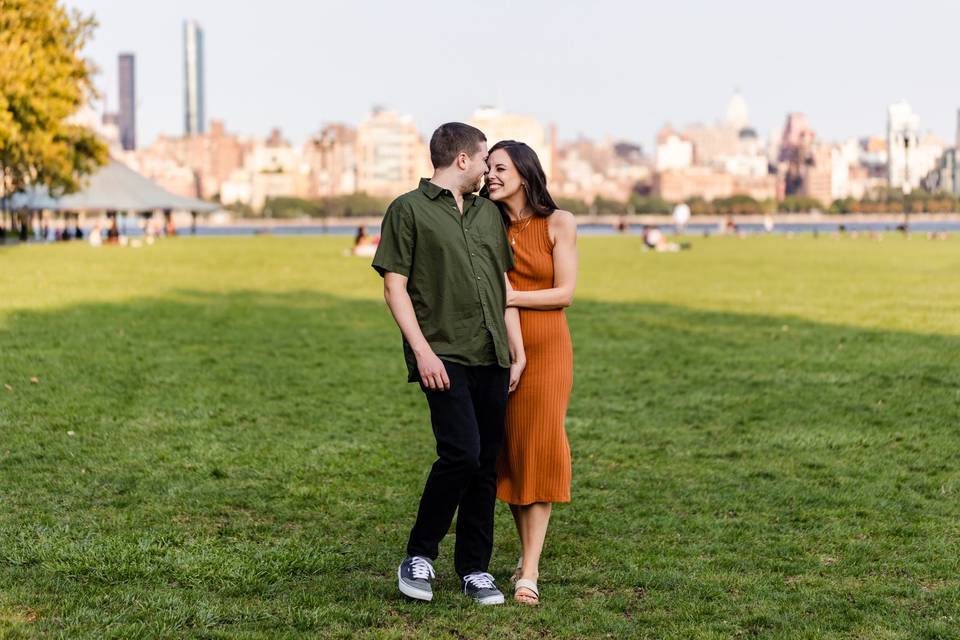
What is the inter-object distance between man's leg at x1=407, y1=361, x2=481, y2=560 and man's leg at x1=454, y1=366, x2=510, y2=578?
0.08 metres

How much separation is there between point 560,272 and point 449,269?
57cm

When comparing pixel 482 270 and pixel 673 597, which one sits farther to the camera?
pixel 673 597

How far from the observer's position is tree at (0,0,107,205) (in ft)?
110

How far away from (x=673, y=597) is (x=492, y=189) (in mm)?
2020

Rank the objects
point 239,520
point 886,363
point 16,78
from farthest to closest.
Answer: point 16,78 → point 886,363 → point 239,520

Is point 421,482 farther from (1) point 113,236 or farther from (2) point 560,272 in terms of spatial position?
(1) point 113,236

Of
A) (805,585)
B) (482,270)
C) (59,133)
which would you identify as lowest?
(805,585)

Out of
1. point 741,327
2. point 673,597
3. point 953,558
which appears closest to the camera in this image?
point 673,597

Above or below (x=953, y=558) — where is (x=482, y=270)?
above

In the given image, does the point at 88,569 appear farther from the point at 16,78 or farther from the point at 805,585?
the point at 16,78

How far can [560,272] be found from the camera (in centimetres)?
513

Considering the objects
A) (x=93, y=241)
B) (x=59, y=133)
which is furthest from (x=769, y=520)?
(x=93, y=241)

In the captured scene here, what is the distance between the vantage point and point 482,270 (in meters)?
4.88

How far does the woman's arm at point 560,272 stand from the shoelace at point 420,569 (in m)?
1.22
